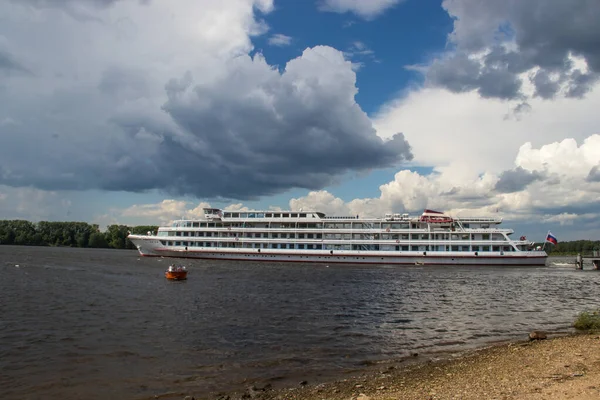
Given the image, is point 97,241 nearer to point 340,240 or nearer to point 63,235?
point 63,235

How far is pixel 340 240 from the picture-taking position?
85.1 meters

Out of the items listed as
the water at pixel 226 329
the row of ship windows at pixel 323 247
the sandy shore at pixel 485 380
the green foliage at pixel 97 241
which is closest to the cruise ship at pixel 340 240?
the row of ship windows at pixel 323 247

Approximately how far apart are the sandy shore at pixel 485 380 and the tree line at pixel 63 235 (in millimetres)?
179153

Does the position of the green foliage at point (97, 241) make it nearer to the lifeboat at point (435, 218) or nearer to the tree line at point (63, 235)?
the tree line at point (63, 235)

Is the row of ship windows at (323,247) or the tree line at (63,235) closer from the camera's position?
the row of ship windows at (323,247)

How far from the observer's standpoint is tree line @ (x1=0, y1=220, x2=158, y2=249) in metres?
179

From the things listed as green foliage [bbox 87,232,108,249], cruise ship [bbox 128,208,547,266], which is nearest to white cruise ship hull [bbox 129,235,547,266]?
cruise ship [bbox 128,208,547,266]

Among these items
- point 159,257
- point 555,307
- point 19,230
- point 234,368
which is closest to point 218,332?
point 234,368

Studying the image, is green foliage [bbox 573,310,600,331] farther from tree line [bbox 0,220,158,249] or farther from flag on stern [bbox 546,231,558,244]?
tree line [bbox 0,220,158,249]

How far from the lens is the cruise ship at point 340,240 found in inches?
3132

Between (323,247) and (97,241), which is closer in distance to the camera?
(323,247)

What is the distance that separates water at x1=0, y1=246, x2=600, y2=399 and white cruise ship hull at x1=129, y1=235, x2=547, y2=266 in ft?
112

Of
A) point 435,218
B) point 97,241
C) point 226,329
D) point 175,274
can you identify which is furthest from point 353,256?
point 97,241

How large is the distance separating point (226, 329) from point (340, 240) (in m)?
63.1
